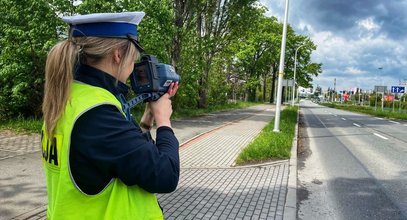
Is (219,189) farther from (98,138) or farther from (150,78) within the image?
(98,138)

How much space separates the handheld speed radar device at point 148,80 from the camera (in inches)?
64.0

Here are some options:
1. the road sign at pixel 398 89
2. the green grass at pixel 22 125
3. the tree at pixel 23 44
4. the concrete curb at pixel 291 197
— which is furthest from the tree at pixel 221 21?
the road sign at pixel 398 89

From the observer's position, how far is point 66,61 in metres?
1.43

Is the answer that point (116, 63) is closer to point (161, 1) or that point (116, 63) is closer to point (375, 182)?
point (375, 182)

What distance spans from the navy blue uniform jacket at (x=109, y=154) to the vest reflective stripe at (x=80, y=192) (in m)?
0.03

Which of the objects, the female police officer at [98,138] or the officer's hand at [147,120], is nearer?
the female police officer at [98,138]

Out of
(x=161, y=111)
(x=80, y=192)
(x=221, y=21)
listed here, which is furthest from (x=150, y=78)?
(x=221, y=21)

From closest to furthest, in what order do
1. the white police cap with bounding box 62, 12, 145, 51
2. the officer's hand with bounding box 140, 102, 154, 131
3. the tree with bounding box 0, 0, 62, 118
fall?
the white police cap with bounding box 62, 12, 145, 51
the officer's hand with bounding box 140, 102, 154, 131
the tree with bounding box 0, 0, 62, 118

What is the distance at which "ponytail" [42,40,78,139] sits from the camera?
4.58 ft

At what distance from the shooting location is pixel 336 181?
7820mm

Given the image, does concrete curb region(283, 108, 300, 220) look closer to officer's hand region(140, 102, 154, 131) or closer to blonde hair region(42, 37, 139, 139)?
officer's hand region(140, 102, 154, 131)

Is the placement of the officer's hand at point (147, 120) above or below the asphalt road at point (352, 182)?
above

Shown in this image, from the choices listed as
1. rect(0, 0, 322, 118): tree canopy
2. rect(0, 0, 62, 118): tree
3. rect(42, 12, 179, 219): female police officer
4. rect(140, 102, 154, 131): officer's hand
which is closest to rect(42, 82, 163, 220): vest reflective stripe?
rect(42, 12, 179, 219): female police officer

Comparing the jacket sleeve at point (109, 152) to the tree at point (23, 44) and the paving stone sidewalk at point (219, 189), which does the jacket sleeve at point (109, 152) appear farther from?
the tree at point (23, 44)
